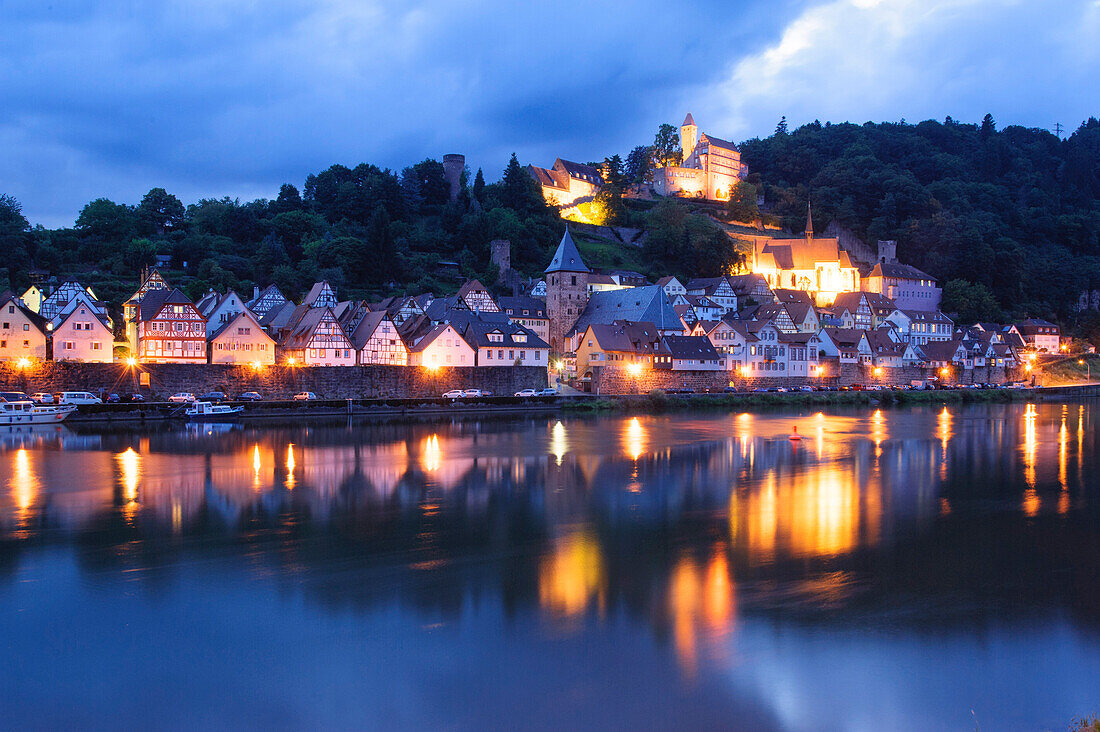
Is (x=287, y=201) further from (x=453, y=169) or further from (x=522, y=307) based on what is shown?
(x=522, y=307)

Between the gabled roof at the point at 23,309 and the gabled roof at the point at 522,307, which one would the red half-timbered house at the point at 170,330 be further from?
→ the gabled roof at the point at 522,307

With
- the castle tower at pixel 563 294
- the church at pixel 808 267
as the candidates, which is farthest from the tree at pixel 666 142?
the castle tower at pixel 563 294

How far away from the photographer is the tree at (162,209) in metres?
60.3

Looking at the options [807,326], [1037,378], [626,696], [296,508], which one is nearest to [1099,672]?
[626,696]

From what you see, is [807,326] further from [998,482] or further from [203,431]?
[203,431]

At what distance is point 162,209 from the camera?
61.2 metres

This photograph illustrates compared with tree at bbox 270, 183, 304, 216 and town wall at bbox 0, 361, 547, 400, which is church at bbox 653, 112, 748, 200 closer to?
tree at bbox 270, 183, 304, 216

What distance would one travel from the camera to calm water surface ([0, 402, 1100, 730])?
23.5 ft

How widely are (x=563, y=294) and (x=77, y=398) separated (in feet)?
84.7

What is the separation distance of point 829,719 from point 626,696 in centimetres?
178

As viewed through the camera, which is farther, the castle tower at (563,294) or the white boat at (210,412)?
the castle tower at (563,294)

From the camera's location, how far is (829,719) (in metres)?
6.84

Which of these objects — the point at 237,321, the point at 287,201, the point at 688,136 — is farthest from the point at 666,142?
the point at 237,321

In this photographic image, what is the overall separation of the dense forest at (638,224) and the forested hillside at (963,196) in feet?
0.56
